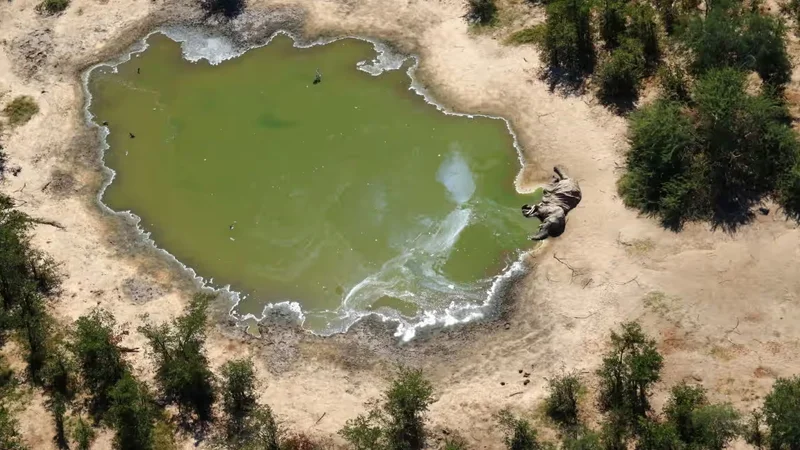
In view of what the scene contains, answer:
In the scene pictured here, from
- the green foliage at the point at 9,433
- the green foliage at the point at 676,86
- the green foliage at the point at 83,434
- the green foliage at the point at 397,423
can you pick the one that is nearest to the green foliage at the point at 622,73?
the green foliage at the point at 676,86

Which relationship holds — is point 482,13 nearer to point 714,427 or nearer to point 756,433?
point 714,427

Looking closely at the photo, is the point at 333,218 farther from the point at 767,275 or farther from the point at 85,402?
the point at 767,275

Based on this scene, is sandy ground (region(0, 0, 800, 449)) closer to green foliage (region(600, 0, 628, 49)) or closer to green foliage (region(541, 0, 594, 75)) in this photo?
green foliage (region(541, 0, 594, 75))

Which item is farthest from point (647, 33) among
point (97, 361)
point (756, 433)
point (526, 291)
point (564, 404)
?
point (97, 361)

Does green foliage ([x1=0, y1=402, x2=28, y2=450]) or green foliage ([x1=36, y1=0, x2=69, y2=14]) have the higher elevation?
green foliage ([x1=36, y1=0, x2=69, y2=14])

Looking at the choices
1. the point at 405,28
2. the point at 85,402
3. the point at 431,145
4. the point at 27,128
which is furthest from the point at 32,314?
the point at 405,28

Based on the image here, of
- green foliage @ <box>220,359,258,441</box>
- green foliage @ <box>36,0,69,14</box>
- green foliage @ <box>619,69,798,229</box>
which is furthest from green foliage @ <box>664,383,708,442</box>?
green foliage @ <box>36,0,69,14</box>
